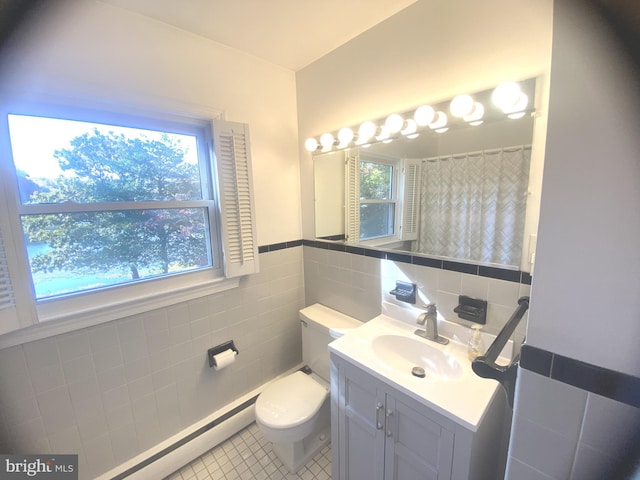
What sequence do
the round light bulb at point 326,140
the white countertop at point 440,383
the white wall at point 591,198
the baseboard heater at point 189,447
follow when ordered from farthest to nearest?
1. the round light bulb at point 326,140
2. the baseboard heater at point 189,447
3. the white countertop at point 440,383
4. the white wall at point 591,198

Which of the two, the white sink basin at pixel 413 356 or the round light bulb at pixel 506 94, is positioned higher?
the round light bulb at pixel 506 94

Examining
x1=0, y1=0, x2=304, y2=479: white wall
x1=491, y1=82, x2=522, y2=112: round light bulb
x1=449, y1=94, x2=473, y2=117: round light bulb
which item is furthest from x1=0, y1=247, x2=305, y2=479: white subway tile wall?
x1=491, y1=82, x2=522, y2=112: round light bulb

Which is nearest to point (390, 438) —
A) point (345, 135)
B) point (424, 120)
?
point (424, 120)

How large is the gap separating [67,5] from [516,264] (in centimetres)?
211

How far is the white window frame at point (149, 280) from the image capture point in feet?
3.25

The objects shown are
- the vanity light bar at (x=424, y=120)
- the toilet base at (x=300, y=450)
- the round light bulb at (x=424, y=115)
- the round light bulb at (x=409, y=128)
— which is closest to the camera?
the vanity light bar at (x=424, y=120)

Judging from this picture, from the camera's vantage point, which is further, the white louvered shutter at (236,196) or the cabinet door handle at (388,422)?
the white louvered shutter at (236,196)

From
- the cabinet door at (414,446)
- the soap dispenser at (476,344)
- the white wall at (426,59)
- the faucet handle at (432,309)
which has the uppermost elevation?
the white wall at (426,59)

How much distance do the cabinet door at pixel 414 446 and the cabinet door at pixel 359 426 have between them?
47 millimetres

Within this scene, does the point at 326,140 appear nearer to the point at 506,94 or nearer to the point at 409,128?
the point at 409,128

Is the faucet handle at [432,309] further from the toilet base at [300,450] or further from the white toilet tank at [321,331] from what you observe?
the toilet base at [300,450]

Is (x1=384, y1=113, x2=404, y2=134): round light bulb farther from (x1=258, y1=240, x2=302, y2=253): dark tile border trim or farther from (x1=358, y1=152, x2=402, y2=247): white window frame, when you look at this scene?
(x1=258, y1=240, x2=302, y2=253): dark tile border trim

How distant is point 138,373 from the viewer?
136 cm

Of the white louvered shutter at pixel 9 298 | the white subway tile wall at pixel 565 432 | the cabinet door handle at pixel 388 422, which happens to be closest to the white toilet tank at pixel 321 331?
the cabinet door handle at pixel 388 422
